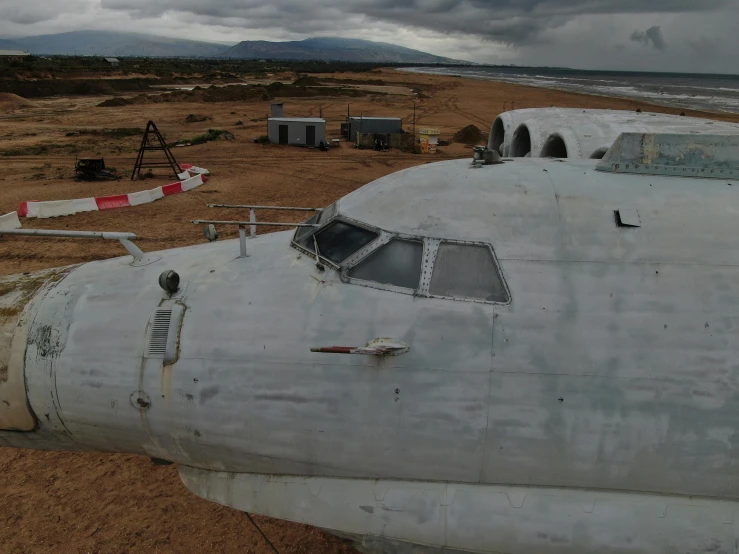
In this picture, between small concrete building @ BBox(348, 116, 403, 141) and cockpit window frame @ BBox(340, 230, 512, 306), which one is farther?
small concrete building @ BBox(348, 116, 403, 141)

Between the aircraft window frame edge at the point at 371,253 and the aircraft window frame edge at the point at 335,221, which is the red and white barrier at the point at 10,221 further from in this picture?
the aircraft window frame edge at the point at 371,253

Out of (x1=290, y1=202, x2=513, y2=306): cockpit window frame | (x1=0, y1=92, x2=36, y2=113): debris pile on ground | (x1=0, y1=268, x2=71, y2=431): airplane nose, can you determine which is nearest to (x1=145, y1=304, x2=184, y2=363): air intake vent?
(x1=0, y1=268, x2=71, y2=431): airplane nose

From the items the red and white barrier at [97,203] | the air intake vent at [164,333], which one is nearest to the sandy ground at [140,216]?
the red and white barrier at [97,203]

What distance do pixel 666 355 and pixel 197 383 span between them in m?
4.40

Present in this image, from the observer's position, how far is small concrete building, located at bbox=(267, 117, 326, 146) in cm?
3459

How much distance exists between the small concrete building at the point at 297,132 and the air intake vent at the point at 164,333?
30905 mm

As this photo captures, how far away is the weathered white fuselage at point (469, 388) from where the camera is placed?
4.68m

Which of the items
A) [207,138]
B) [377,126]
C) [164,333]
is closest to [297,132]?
[377,126]

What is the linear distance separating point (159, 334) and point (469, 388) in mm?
3075

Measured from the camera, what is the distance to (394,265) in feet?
17.0

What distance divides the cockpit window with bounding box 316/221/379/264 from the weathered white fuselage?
8.4 inches

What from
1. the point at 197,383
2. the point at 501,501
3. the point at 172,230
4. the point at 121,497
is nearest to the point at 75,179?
the point at 172,230

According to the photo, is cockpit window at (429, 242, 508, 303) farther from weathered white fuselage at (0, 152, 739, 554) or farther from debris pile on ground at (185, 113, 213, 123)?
debris pile on ground at (185, 113, 213, 123)

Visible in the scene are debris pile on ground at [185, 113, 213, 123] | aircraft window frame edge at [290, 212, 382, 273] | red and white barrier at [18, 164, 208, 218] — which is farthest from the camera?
debris pile on ground at [185, 113, 213, 123]
